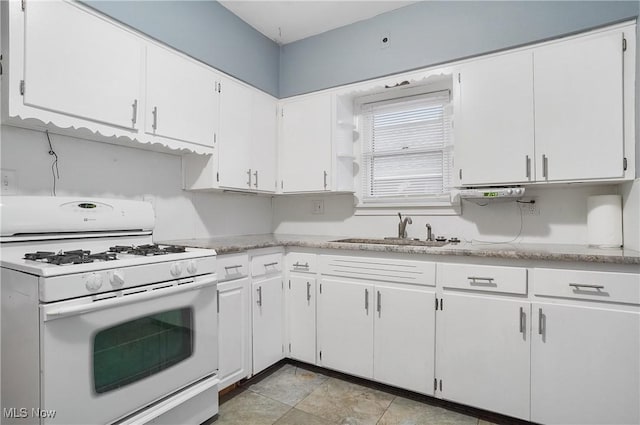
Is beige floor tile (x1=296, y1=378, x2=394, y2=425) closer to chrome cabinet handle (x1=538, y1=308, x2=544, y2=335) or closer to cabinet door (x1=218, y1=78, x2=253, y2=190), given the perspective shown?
chrome cabinet handle (x1=538, y1=308, x2=544, y2=335)

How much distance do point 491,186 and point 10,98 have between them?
8.30ft

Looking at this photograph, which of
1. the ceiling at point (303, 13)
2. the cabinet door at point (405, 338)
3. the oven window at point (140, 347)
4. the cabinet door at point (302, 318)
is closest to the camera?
the oven window at point (140, 347)

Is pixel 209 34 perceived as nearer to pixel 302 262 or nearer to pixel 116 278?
pixel 302 262

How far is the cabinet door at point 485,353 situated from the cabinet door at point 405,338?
7 cm

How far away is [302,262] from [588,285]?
5.25 feet

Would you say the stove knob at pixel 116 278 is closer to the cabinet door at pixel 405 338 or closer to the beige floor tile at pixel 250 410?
the beige floor tile at pixel 250 410

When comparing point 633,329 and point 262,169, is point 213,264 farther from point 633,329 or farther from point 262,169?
point 633,329

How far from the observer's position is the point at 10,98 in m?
1.50

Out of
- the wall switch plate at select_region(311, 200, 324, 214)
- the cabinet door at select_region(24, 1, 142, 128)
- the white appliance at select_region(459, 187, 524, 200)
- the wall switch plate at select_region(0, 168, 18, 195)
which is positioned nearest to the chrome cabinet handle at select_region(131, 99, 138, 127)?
the cabinet door at select_region(24, 1, 142, 128)

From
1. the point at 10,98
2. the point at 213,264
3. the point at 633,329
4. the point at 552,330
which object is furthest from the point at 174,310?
the point at 633,329

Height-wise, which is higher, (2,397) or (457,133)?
(457,133)

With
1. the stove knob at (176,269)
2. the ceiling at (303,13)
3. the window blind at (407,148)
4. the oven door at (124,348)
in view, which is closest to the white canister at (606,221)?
the window blind at (407,148)

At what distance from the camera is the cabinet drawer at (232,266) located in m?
2.03

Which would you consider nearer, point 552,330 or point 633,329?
point 633,329
